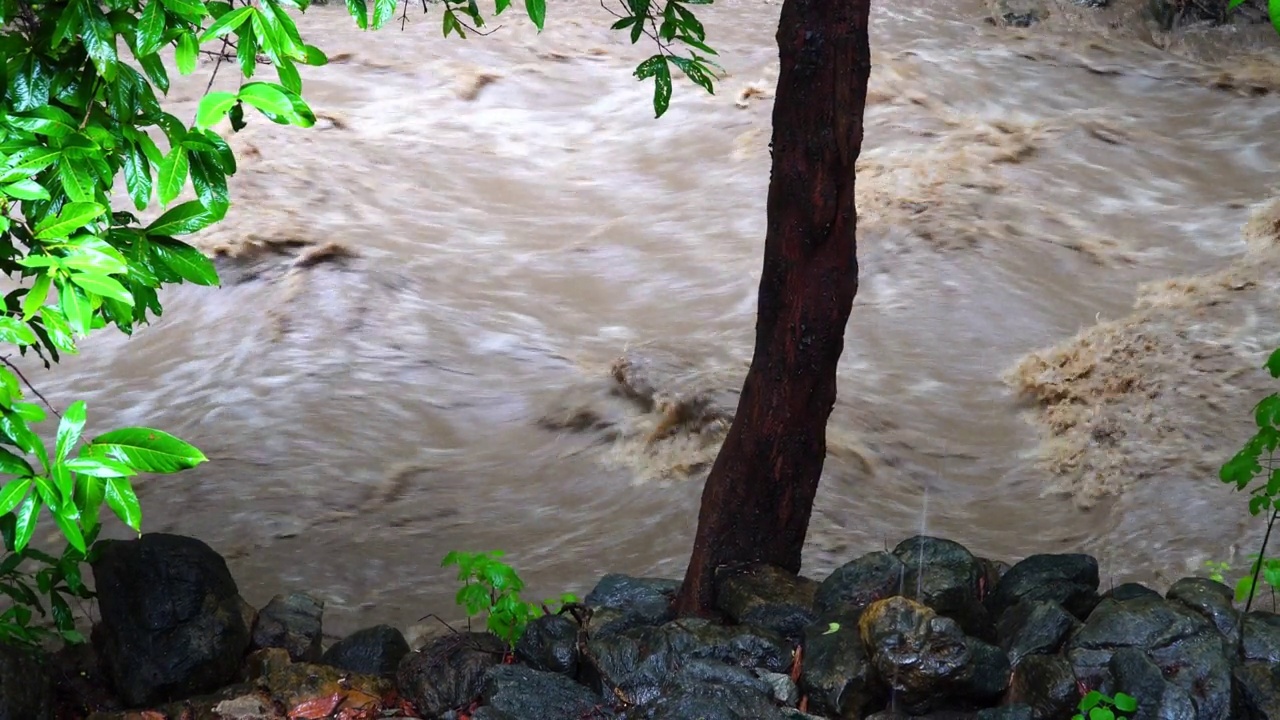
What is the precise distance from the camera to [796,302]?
3.53 meters

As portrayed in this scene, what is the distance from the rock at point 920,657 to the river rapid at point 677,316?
98.3 inches

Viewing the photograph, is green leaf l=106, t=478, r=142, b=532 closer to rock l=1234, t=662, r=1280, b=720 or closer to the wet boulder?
the wet boulder

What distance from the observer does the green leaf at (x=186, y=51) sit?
7.30 feet

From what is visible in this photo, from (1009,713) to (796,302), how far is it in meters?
1.22

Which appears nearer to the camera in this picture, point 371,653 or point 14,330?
point 14,330

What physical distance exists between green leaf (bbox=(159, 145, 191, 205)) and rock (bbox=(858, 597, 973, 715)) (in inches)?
75.5

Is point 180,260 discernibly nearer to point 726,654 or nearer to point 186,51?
point 186,51

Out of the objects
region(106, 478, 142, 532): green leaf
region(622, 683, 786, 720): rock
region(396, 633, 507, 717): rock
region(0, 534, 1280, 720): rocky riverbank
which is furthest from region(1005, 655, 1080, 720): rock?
region(106, 478, 142, 532): green leaf

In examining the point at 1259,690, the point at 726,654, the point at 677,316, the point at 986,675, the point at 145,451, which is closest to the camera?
the point at 145,451

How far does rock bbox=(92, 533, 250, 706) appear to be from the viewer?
3924 mm

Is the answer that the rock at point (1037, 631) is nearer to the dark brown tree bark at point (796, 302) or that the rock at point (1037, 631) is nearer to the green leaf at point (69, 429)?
the dark brown tree bark at point (796, 302)

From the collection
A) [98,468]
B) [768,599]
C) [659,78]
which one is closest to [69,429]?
[98,468]

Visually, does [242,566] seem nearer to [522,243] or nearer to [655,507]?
[655,507]

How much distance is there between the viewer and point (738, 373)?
7.50 m
